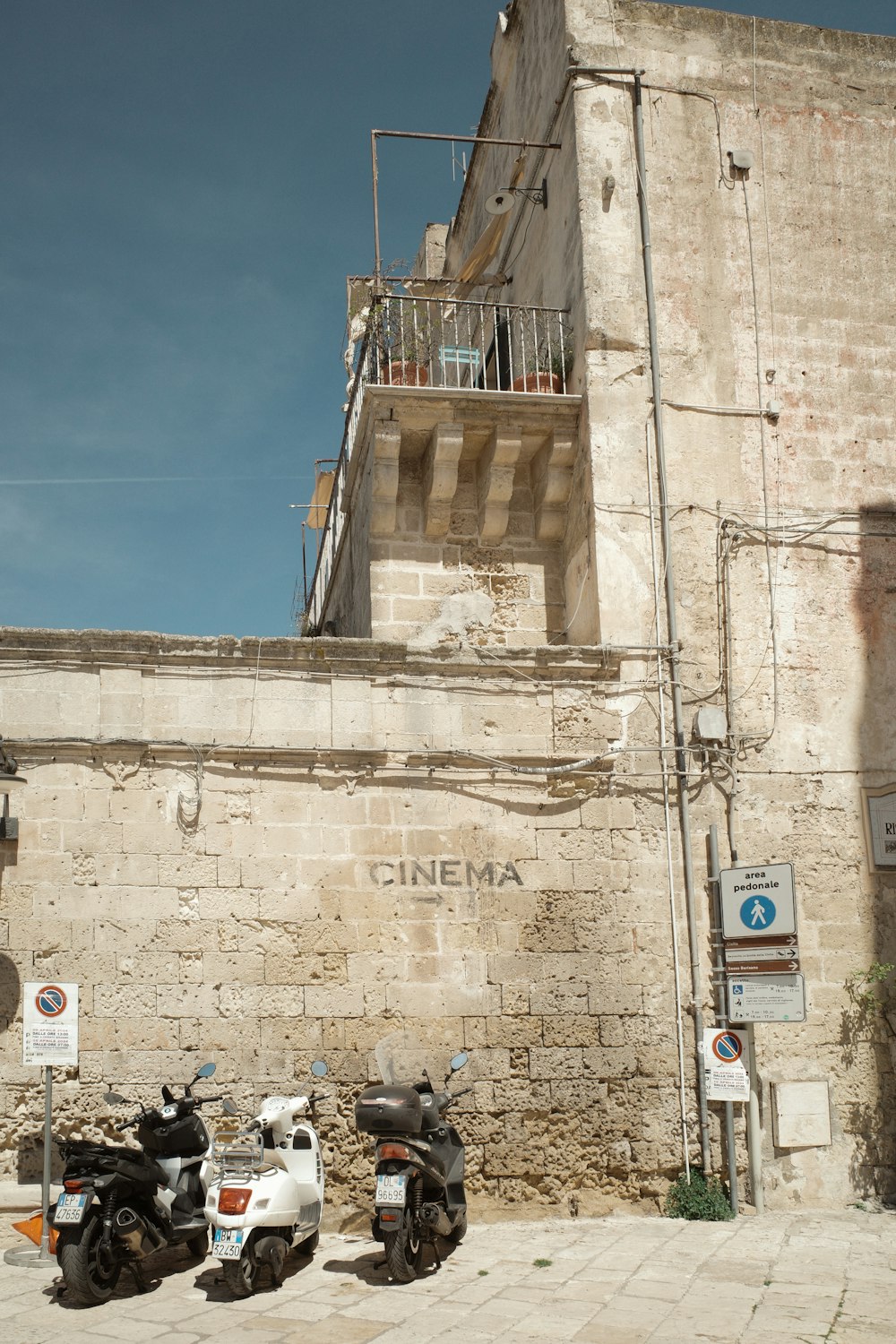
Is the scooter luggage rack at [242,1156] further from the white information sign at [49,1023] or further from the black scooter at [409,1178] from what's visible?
the white information sign at [49,1023]

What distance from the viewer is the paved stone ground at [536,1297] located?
547cm

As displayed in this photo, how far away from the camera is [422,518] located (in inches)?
409

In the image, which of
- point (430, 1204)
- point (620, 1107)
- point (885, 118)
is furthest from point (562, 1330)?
point (885, 118)

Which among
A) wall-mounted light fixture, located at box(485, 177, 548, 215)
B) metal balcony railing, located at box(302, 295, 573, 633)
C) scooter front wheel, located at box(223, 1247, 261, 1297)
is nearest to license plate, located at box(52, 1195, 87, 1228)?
scooter front wheel, located at box(223, 1247, 261, 1297)

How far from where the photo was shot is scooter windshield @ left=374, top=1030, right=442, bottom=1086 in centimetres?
785

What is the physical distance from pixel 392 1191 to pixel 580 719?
11.6 feet

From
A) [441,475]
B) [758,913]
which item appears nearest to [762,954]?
[758,913]

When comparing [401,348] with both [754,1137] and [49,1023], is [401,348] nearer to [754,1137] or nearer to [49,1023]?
[49,1023]

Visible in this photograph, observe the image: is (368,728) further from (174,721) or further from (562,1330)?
(562,1330)

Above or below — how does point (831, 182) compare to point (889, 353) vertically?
above

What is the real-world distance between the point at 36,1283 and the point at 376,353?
695 cm

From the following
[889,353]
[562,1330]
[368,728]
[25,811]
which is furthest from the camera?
[889,353]

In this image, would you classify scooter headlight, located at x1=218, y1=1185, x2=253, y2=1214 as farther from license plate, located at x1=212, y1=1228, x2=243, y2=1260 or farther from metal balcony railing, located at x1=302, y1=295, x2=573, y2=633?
metal balcony railing, located at x1=302, y1=295, x2=573, y2=633

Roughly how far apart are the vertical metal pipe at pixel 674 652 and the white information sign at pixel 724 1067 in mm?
129
